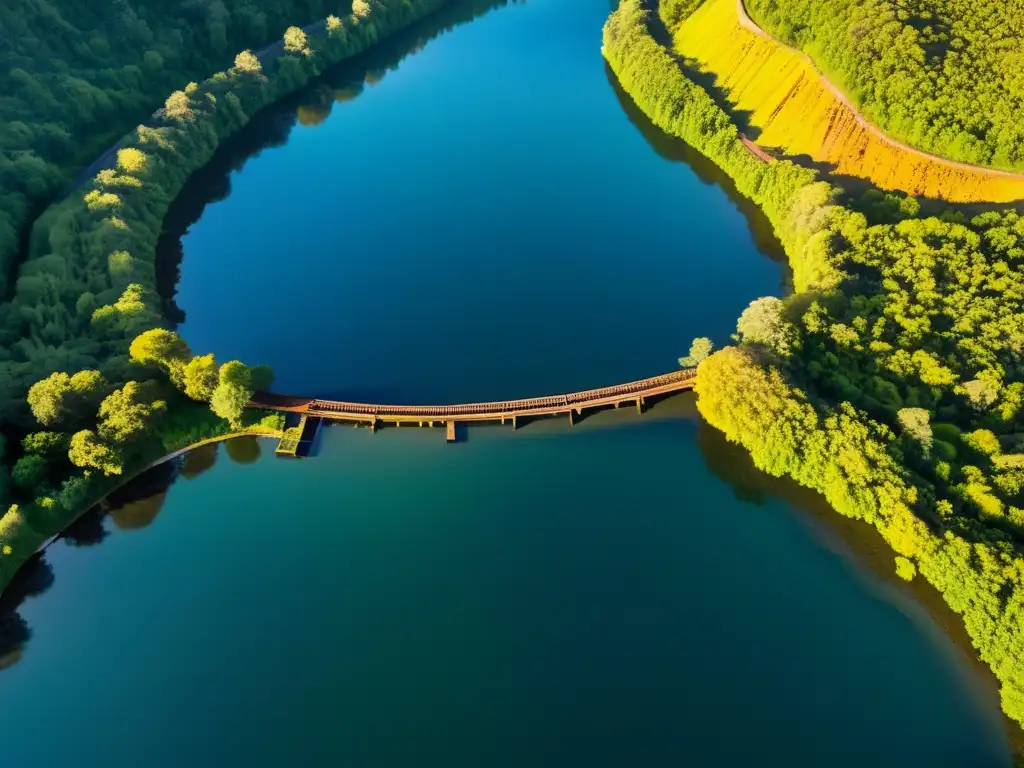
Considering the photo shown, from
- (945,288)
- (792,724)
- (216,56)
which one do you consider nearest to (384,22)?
(216,56)

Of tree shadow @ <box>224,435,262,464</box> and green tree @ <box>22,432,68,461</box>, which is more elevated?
tree shadow @ <box>224,435,262,464</box>

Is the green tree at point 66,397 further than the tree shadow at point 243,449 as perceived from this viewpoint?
No

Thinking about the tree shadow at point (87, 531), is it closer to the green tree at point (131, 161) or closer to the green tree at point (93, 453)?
the green tree at point (93, 453)

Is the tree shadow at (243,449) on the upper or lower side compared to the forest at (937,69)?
lower

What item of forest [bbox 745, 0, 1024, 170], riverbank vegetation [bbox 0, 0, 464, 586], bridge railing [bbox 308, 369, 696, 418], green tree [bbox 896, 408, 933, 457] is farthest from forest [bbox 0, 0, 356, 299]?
forest [bbox 745, 0, 1024, 170]

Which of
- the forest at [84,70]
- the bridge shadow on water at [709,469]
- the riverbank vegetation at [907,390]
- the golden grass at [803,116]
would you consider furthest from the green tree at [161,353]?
the golden grass at [803,116]

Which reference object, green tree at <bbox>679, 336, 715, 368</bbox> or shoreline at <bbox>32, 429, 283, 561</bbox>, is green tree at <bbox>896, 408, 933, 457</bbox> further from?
shoreline at <bbox>32, 429, 283, 561</bbox>
